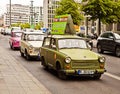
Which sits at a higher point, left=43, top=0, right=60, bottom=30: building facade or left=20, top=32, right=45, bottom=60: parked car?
left=43, top=0, right=60, bottom=30: building facade

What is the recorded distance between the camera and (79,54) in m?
12.5

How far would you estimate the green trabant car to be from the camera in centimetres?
1212

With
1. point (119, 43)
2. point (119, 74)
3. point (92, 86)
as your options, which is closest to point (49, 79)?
→ point (92, 86)

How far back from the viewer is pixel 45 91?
10.0 meters

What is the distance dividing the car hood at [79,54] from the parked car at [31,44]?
669cm

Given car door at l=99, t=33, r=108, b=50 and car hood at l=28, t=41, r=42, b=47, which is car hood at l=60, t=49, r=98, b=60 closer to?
car hood at l=28, t=41, r=42, b=47

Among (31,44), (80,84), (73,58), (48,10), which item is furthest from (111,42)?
(48,10)

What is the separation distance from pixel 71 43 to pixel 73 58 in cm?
151

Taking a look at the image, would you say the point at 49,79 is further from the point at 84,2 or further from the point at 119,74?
the point at 84,2

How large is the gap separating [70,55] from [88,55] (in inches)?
25.8

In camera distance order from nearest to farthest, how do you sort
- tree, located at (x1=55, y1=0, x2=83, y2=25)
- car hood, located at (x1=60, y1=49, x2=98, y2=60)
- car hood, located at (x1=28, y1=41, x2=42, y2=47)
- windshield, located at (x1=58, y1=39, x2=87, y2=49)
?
car hood, located at (x1=60, y1=49, x2=98, y2=60) < windshield, located at (x1=58, y1=39, x2=87, y2=49) < car hood, located at (x1=28, y1=41, x2=42, y2=47) < tree, located at (x1=55, y1=0, x2=83, y2=25)

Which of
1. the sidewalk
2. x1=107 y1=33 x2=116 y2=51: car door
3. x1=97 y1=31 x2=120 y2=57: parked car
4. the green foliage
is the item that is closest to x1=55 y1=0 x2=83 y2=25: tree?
the green foliage

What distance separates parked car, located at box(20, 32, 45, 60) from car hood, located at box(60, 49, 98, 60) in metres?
6.69

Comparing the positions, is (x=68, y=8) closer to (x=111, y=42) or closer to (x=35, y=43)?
(x=111, y=42)
